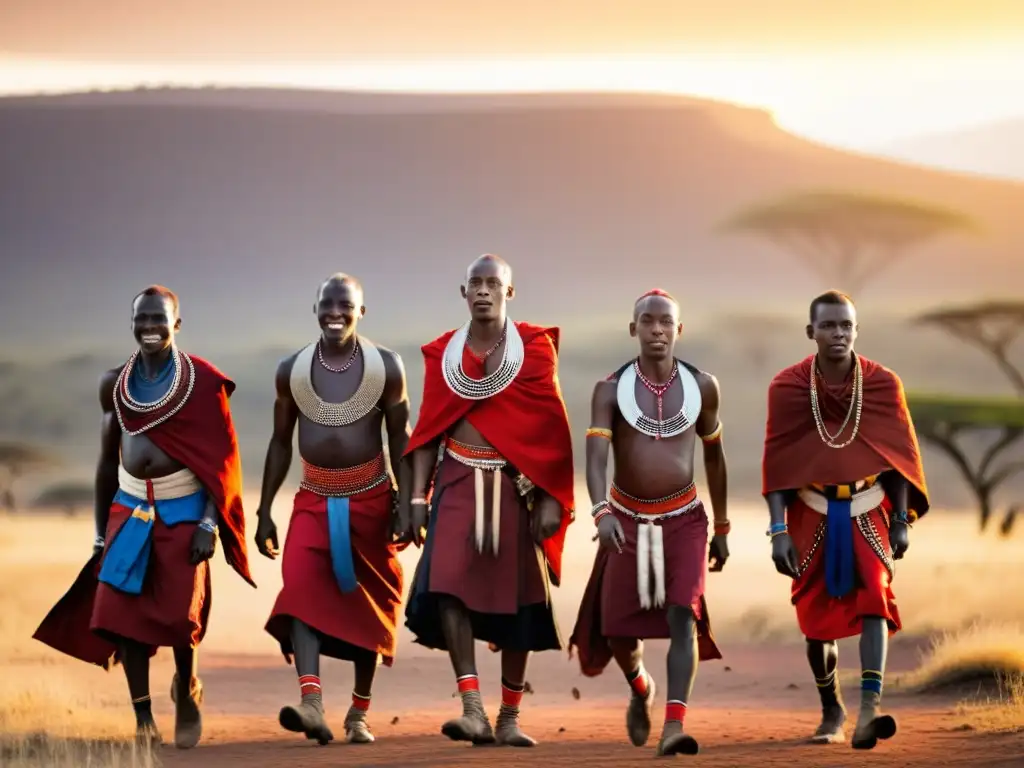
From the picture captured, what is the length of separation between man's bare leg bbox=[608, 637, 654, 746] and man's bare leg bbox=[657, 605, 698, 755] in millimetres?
454

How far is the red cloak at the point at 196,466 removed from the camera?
35.5 ft

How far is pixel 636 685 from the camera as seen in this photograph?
10.6 m

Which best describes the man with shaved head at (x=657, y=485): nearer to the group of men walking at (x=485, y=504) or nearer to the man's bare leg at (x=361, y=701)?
the group of men walking at (x=485, y=504)

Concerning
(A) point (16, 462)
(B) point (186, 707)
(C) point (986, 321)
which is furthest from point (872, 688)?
(A) point (16, 462)

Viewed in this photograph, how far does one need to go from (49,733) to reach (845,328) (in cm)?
520

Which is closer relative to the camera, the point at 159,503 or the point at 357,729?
the point at 159,503

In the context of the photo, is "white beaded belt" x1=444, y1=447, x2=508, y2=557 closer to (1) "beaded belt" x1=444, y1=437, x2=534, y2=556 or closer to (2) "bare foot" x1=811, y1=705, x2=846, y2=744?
(1) "beaded belt" x1=444, y1=437, x2=534, y2=556

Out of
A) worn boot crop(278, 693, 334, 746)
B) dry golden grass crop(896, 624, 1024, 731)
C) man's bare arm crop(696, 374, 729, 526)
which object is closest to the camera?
worn boot crop(278, 693, 334, 746)

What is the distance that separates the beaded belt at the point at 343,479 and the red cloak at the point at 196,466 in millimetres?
433

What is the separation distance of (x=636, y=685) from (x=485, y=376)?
189 cm

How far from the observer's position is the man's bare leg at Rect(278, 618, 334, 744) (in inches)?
396

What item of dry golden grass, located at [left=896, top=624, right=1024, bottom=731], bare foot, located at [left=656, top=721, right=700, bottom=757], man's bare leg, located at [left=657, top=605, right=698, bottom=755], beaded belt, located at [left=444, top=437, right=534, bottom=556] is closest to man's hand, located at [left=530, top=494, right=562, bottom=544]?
beaded belt, located at [left=444, top=437, right=534, bottom=556]

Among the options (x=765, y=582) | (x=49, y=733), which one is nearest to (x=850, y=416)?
(x=49, y=733)

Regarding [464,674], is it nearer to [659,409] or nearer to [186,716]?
[659,409]
